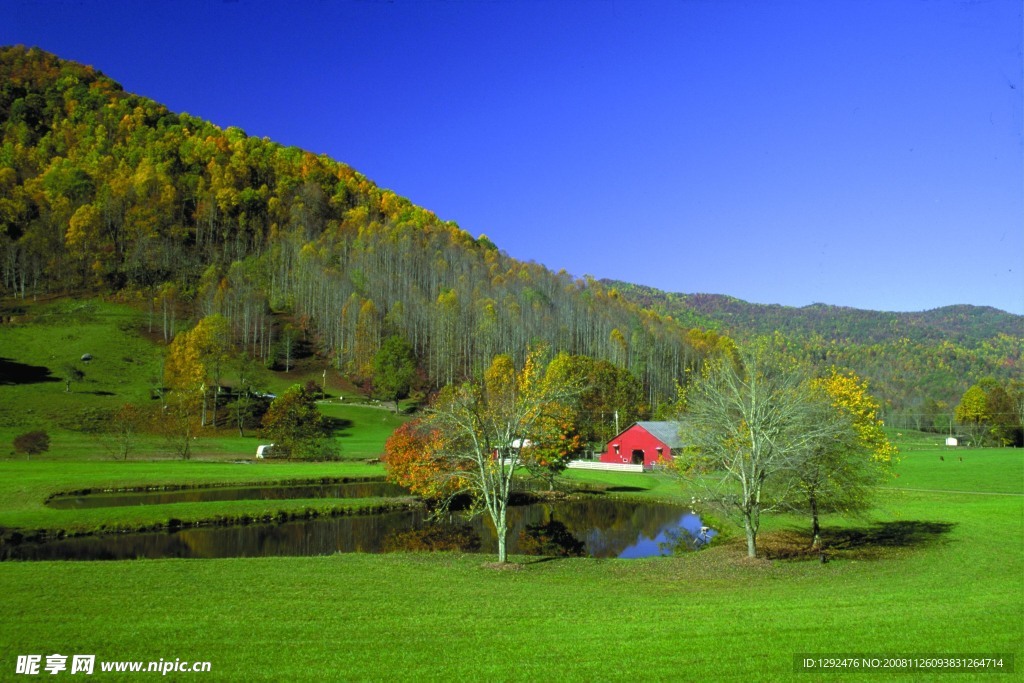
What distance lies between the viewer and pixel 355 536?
1302 inches

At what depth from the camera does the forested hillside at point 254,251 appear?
4717 inches

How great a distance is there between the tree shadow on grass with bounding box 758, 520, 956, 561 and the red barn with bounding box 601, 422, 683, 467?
36.4m

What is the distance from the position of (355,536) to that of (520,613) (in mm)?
19221

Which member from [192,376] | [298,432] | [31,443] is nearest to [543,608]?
[298,432]

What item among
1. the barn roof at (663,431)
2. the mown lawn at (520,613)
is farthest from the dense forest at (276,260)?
the mown lawn at (520,613)

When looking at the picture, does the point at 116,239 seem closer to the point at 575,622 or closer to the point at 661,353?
the point at 661,353

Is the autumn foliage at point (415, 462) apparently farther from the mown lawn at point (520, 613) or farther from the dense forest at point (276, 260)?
the dense forest at point (276, 260)

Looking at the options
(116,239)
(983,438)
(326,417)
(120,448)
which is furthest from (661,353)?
(116,239)

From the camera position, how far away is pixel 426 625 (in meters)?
14.4

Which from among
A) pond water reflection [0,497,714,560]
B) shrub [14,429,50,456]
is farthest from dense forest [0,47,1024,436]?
pond water reflection [0,497,714,560]

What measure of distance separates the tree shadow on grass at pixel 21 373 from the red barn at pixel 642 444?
222ft

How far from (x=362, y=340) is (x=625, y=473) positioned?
201 ft

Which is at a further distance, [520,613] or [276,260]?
[276,260]

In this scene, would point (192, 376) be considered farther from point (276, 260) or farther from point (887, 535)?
point (887, 535)
